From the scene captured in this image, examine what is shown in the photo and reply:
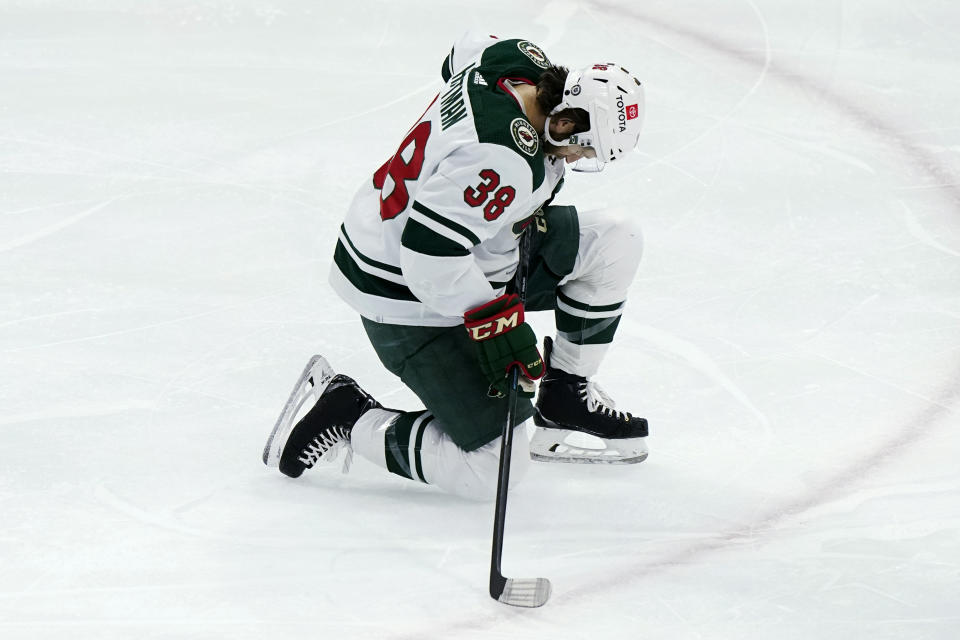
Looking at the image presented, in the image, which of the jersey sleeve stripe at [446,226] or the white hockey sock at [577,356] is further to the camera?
the white hockey sock at [577,356]

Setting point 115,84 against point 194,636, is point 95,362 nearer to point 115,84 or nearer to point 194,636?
point 194,636

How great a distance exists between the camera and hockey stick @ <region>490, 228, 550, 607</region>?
213 centimetres

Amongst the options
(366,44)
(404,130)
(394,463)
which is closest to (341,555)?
(394,463)

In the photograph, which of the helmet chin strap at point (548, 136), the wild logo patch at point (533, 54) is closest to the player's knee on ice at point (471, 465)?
the helmet chin strap at point (548, 136)

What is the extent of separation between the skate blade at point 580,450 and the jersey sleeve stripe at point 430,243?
0.62m

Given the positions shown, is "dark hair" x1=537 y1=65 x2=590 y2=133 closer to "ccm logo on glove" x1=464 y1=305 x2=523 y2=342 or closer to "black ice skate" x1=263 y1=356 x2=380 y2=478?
"ccm logo on glove" x1=464 y1=305 x2=523 y2=342

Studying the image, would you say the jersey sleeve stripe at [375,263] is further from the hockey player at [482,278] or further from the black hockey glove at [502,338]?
the black hockey glove at [502,338]

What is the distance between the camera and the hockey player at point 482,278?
7.18ft

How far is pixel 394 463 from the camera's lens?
8.18ft

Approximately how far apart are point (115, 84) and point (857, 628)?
3.36 meters

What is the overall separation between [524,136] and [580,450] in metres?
0.77

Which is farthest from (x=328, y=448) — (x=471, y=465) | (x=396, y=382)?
(x=396, y=382)

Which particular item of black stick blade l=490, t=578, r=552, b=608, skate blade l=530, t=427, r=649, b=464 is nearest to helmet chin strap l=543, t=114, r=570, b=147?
skate blade l=530, t=427, r=649, b=464

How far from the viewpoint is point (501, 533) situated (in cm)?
223
